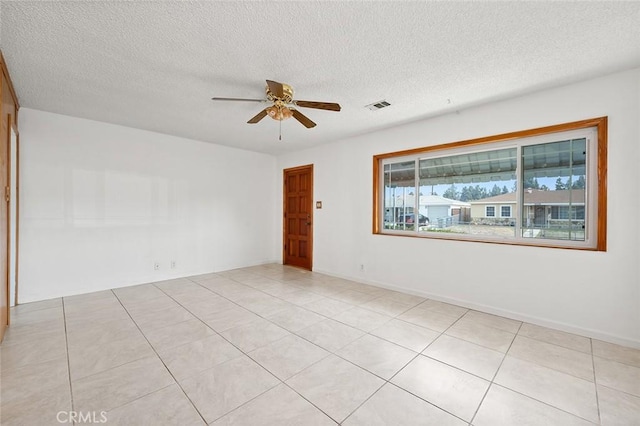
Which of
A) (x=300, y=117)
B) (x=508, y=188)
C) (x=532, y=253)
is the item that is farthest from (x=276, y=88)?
(x=532, y=253)

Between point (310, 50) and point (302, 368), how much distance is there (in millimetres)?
2584

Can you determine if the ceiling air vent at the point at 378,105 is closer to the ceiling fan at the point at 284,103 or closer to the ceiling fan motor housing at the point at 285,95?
the ceiling fan at the point at 284,103

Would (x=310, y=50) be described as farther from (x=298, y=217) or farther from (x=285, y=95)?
(x=298, y=217)

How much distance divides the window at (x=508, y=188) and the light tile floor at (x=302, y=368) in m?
1.09

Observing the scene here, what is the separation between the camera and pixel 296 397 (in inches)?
70.6

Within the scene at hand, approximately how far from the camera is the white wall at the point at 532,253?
249 centimetres

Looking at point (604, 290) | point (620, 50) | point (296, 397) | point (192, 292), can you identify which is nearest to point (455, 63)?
Result: point (620, 50)

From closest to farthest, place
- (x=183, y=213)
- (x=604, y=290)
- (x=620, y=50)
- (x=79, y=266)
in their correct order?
(x=620, y=50)
(x=604, y=290)
(x=79, y=266)
(x=183, y=213)

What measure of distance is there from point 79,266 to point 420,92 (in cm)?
519

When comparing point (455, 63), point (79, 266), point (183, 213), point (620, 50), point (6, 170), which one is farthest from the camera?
point (183, 213)

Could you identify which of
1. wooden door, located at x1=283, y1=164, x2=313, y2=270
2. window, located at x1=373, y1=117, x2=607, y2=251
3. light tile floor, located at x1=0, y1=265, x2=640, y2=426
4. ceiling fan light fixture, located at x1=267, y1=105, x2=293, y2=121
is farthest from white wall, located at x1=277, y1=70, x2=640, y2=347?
ceiling fan light fixture, located at x1=267, y1=105, x2=293, y2=121

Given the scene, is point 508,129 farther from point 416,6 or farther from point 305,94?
point 305,94

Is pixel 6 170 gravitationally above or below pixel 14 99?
below

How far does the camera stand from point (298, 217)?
235 inches
